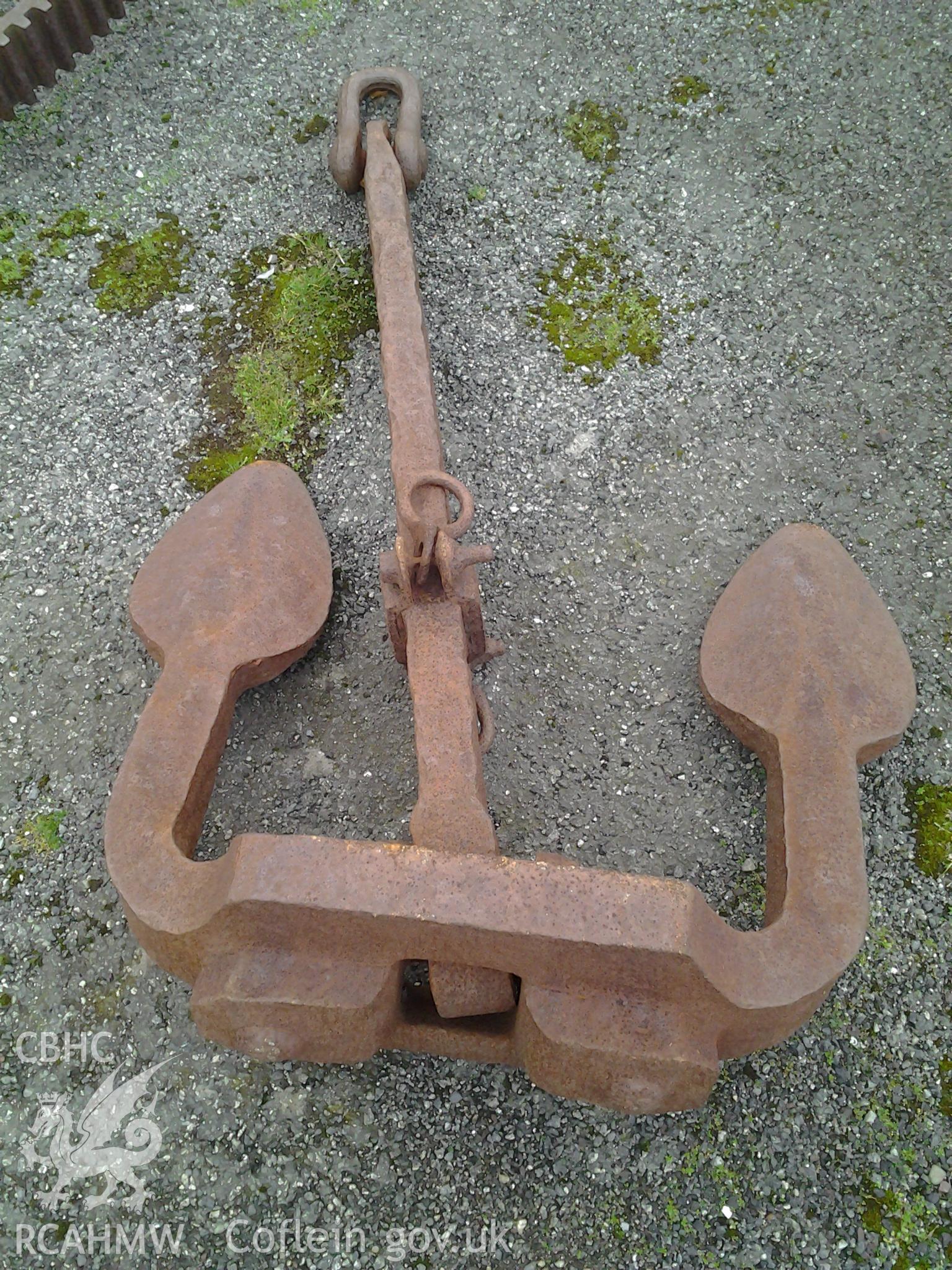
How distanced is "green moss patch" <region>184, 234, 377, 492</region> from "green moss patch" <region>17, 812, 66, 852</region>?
1.31 metres

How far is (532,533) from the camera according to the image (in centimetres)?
347

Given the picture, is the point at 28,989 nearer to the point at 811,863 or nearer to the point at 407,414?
the point at 407,414

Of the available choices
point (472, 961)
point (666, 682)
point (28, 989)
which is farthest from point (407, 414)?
point (28, 989)

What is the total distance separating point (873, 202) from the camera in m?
4.09

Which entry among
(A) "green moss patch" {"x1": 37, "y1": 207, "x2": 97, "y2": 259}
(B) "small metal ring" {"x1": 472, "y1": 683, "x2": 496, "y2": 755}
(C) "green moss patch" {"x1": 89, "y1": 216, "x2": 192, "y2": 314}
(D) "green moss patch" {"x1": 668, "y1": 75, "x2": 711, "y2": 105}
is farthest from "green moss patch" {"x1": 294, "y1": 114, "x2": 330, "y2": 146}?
(B) "small metal ring" {"x1": 472, "y1": 683, "x2": 496, "y2": 755}

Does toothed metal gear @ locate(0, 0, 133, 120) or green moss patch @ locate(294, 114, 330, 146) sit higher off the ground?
→ toothed metal gear @ locate(0, 0, 133, 120)

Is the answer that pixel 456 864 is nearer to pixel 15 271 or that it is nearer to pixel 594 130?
pixel 15 271

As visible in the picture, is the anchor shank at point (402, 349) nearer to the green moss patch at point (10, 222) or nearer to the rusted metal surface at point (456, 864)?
the rusted metal surface at point (456, 864)

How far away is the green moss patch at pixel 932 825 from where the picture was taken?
115 inches

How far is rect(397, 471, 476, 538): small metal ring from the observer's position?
2361 mm

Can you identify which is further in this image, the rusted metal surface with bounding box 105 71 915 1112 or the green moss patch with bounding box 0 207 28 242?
the green moss patch with bounding box 0 207 28 242

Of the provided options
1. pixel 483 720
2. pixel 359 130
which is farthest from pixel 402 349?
pixel 359 130

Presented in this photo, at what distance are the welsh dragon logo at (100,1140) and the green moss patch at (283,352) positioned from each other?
2.09 meters

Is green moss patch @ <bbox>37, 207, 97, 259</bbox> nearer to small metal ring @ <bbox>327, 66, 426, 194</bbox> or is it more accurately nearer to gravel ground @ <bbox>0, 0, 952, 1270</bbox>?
gravel ground @ <bbox>0, 0, 952, 1270</bbox>
